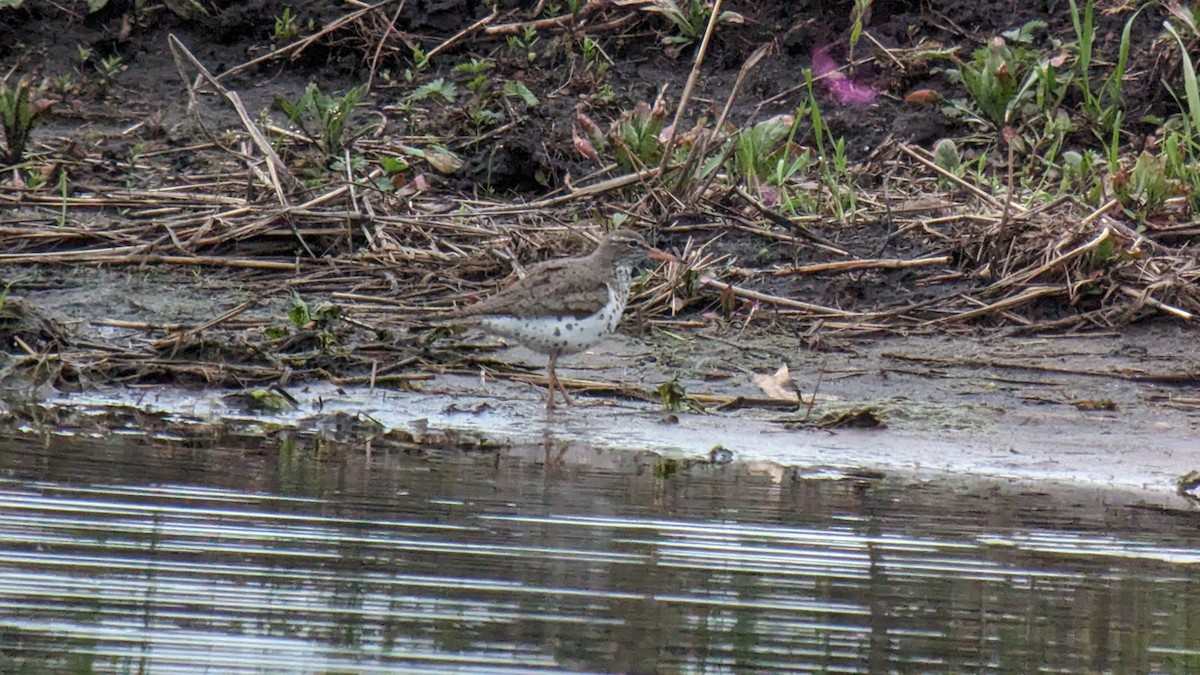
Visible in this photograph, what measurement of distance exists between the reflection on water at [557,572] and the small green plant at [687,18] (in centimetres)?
649

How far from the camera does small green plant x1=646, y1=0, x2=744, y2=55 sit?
39.5 feet

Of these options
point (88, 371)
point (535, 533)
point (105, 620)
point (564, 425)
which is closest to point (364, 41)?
point (88, 371)

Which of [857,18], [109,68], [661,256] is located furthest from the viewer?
[109,68]

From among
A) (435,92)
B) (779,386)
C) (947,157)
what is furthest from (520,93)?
(779,386)

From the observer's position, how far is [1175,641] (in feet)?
12.8

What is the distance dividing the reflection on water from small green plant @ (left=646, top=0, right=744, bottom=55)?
6.49 metres

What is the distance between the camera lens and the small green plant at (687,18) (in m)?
12.0

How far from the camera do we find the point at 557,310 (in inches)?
315

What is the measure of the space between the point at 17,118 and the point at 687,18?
4522mm

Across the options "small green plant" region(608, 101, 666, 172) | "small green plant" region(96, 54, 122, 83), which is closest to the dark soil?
"small green plant" region(96, 54, 122, 83)

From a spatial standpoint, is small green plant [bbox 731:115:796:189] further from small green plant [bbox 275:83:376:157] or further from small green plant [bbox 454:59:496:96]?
small green plant [bbox 275:83:376:157]

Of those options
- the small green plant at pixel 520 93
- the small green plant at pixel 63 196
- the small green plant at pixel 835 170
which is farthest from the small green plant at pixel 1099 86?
the small green plant at pixel 63 196

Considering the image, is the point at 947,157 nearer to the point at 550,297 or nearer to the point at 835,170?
the point at 835,170

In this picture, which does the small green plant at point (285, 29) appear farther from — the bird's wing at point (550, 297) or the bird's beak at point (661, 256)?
the bird's wing at point (550, 297)
